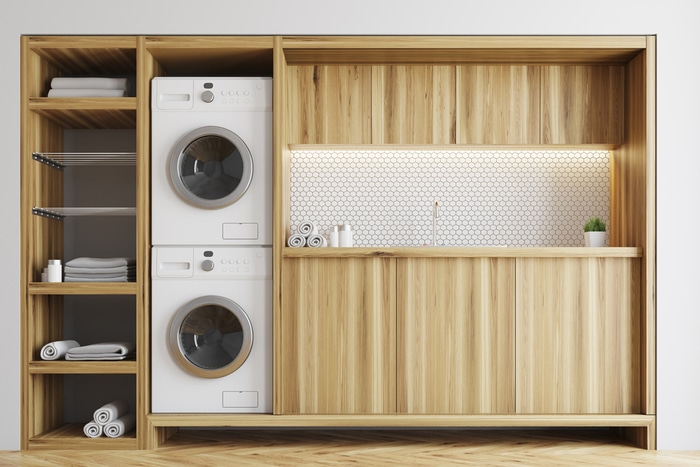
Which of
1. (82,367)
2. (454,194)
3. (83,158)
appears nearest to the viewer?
(82,367)

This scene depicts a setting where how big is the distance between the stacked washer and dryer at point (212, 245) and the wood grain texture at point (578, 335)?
1.19m

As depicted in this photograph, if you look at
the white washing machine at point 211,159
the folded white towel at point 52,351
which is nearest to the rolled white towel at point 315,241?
the white washing machine at point 211,159

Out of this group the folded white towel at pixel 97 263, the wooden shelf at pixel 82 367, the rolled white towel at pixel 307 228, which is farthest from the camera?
the rolled white towel at pixel 307 228

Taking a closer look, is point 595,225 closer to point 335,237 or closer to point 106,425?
point 335,237

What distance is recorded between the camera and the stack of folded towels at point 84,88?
11.3 ft

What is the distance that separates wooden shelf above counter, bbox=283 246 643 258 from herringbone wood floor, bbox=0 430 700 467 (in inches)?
34.9

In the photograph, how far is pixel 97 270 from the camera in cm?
341

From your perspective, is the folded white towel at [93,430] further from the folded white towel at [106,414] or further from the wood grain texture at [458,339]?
the wood grain texture at [458,339]

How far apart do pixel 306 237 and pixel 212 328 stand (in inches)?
24.1

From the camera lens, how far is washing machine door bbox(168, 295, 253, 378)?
11.0ft

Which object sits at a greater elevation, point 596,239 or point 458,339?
point 596,239

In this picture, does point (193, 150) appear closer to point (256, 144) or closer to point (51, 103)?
point (256, 144)

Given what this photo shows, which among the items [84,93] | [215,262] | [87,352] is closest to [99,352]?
[87,352]
